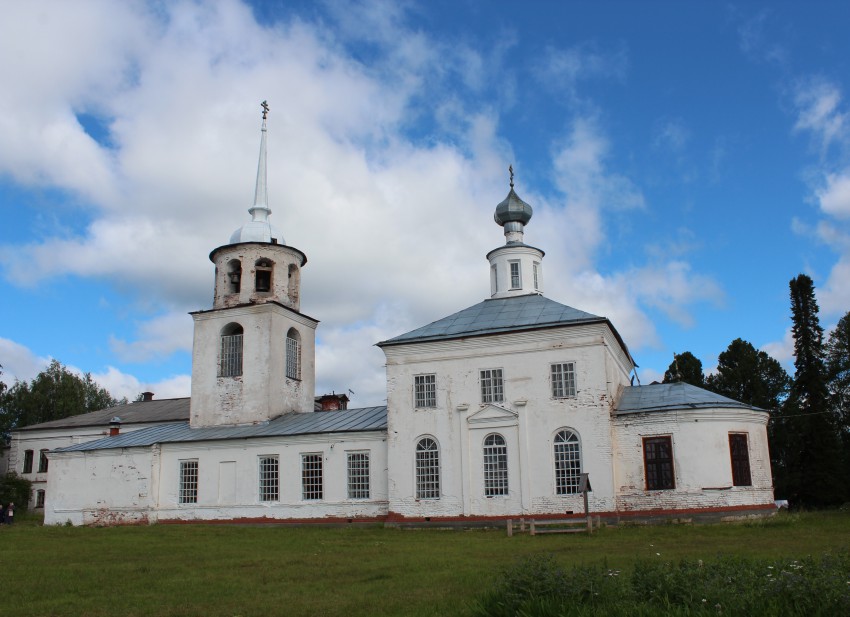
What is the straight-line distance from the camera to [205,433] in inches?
1198

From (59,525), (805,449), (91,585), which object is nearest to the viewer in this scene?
(91,585)

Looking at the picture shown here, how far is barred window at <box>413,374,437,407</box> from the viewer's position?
26250 mm

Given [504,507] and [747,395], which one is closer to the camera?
[504,507]

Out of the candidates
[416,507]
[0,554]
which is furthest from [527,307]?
[0,554]

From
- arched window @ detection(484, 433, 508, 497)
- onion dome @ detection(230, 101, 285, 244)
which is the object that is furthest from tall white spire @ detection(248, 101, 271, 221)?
arched window @ detection(484, 433, 508, 497)

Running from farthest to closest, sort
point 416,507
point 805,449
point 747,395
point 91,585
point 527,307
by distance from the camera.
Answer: point 747,395 < point 805,449 < point 527,307 < point 416,507 < point 91,585

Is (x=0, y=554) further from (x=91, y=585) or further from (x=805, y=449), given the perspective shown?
(x=805, y=449)

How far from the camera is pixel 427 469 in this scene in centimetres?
2575

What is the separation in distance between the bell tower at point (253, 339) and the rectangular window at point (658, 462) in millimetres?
14993

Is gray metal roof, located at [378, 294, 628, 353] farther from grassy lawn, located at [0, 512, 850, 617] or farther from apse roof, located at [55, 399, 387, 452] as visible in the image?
grassy lawn, located at [0, 512, 850, 617]

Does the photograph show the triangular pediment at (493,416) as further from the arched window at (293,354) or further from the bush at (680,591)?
the bush at (680,591)

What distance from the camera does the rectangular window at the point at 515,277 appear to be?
2978cm

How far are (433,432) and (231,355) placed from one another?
10.7 metres

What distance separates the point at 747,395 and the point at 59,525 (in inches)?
1501
